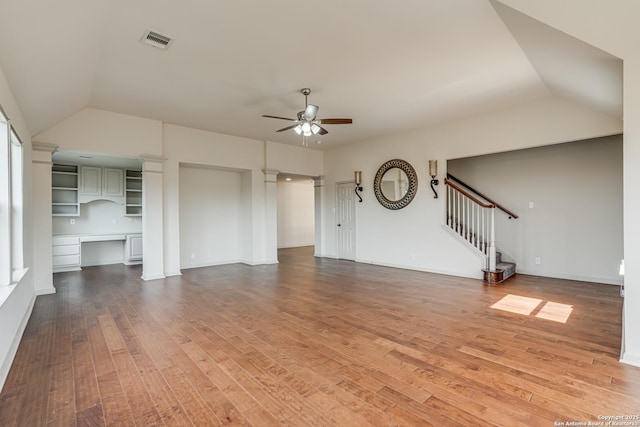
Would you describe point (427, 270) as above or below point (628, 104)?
below

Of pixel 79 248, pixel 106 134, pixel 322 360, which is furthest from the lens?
pixel 79 248

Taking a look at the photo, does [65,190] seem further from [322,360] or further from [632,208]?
[632,208]

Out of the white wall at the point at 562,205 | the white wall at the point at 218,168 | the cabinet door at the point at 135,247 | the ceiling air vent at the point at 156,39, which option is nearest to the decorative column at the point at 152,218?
the white wall at the point at 218,168

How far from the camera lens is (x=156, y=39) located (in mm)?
2963

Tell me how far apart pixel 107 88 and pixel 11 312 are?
293cm

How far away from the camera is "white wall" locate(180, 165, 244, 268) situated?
6.64 metres

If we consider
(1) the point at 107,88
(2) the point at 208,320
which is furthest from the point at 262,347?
(1) the point at 107,88

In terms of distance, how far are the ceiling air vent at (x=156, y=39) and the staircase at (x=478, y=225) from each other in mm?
4894

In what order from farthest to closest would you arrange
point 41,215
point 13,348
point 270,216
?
point 270,216
point 41,215
point 13,348

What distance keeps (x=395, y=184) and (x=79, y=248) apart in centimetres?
692

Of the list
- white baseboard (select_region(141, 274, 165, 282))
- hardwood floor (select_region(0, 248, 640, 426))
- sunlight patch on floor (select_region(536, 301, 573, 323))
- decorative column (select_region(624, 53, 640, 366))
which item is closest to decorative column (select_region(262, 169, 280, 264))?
white baseboard (select_region(141, 274, 165, 282))

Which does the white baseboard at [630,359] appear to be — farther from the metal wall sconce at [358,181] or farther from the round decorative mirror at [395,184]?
the metal wall sconce at [358,181]

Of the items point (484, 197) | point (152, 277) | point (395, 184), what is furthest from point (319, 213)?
point (152, 277)

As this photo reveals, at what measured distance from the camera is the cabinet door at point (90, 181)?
6.79 metres
